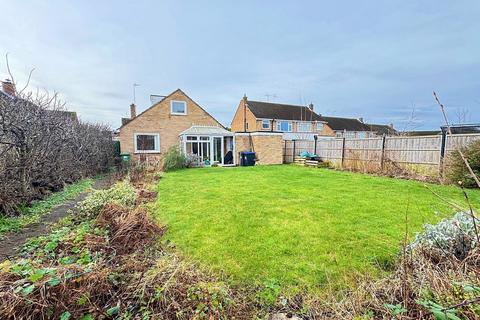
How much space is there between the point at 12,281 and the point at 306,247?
3.45 meters

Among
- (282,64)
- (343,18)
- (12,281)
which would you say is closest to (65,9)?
(12,281)

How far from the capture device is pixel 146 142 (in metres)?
18.1

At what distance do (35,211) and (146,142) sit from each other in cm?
1306

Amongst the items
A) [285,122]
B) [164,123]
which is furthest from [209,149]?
[285,122]

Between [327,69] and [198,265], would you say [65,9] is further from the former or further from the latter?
[327,69]

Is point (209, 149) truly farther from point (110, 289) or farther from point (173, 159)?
point (110, 289)

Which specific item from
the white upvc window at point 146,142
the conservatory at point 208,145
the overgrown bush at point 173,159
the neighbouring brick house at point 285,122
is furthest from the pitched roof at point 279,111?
the overgrown bush at point 173,159

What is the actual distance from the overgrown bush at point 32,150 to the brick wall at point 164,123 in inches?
278

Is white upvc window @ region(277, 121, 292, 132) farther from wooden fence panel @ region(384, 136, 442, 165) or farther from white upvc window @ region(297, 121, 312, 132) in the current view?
wooden fence panel @ region(384, 136, 442, 165)

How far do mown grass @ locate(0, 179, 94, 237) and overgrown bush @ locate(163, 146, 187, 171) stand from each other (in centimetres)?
672

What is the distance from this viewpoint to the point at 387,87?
14.3 meters

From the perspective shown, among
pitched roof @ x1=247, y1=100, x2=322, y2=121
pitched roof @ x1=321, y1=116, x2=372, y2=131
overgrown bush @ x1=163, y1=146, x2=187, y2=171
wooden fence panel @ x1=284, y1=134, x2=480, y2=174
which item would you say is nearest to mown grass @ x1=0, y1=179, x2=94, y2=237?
overgrown bush @ x1=163, y1=146, x2=187, y2=171

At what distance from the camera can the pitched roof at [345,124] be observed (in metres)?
38.2

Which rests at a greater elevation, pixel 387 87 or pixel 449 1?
pixel 449 1
